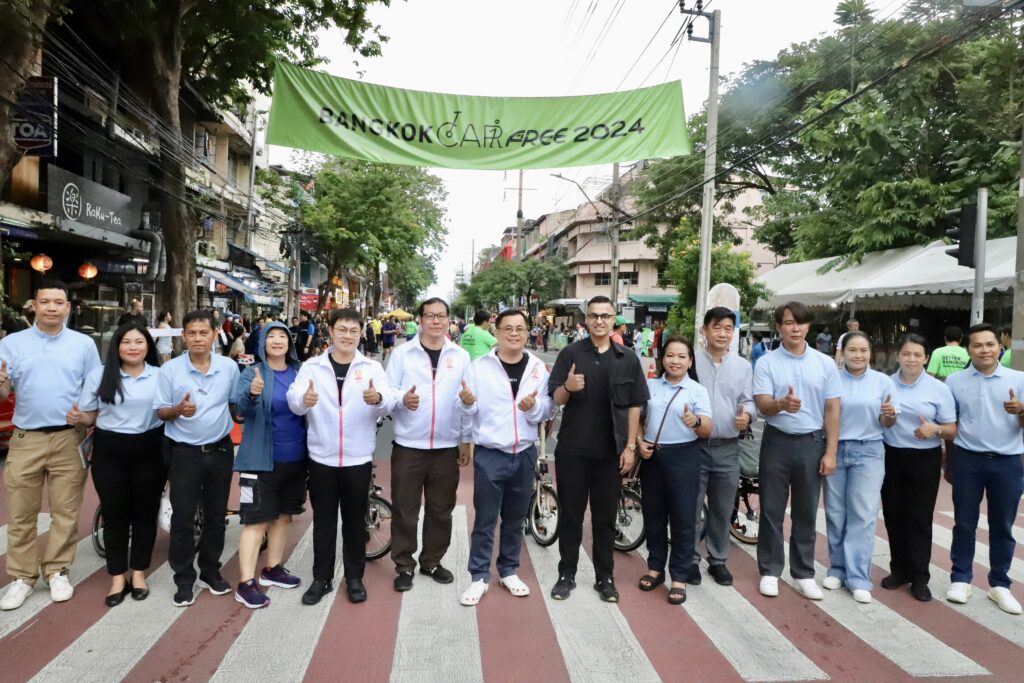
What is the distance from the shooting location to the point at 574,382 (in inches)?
166

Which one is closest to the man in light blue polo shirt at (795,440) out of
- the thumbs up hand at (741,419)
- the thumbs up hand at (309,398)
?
the thumbs up hand at (741,419)

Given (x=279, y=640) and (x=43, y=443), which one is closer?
(x=279, y=640)

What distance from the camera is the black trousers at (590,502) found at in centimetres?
446

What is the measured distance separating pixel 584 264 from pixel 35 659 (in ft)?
189

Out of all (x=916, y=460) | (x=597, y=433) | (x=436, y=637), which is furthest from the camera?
A: (x=916, y=460)

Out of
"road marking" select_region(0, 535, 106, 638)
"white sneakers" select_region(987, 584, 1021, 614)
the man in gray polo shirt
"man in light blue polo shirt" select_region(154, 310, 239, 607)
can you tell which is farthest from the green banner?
"white sneakers" select_region(987, 584, 1021, 614)

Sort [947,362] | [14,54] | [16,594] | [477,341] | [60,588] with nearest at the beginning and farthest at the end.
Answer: [16,594]
[60,588]
[14,54]
[947,362]
[477,341]

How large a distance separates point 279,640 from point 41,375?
2.17 meters

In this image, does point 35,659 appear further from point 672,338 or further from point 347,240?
point 347,240

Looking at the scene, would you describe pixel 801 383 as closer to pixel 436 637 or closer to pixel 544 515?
pixel 544 515

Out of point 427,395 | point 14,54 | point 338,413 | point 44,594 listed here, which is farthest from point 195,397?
point 14,54

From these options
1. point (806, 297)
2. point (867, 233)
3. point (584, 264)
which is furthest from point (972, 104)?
point (584, 264)

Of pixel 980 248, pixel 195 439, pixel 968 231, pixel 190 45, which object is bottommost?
pixel 195 439

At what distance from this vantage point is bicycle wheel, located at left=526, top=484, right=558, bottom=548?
5.59 metres
